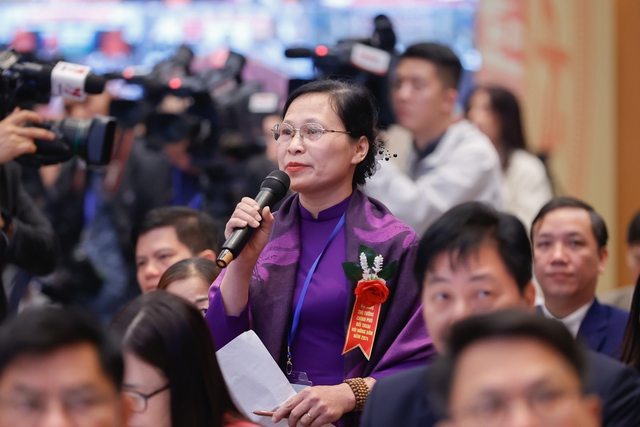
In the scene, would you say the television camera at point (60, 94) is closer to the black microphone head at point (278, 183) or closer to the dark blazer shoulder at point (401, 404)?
the black microphone head at point (278, 183)

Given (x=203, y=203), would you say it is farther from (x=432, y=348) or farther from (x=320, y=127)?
(x=432, y=348)

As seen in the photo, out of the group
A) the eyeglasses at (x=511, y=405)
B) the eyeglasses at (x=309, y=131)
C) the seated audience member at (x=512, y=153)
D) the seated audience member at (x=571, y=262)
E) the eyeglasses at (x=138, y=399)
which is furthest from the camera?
the seated audience member at (x=512, y=153)

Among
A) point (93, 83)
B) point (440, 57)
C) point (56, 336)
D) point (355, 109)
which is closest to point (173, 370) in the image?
point (56, 336)

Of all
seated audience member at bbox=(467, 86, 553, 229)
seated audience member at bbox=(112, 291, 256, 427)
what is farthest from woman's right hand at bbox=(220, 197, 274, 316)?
seated audience member at bbox=(467, 86, 553, 229)

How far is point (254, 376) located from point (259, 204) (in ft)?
1.22

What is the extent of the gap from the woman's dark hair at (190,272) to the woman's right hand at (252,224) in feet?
1.09

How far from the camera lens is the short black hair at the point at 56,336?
1.30 meters

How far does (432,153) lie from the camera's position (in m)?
3.35

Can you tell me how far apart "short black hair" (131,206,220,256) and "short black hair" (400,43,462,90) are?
1.00m

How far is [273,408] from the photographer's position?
205 cm

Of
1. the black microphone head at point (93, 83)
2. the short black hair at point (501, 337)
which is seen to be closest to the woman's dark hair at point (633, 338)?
the short black hair at point (501, 337)

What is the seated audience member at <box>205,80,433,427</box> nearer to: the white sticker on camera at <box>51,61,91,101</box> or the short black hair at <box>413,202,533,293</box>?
the short black hair at <box>413,202,533,293</box>

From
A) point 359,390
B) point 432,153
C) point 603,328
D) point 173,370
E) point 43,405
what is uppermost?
point 43,405

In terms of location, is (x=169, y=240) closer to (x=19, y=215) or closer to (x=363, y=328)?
(x=19, y=215)
